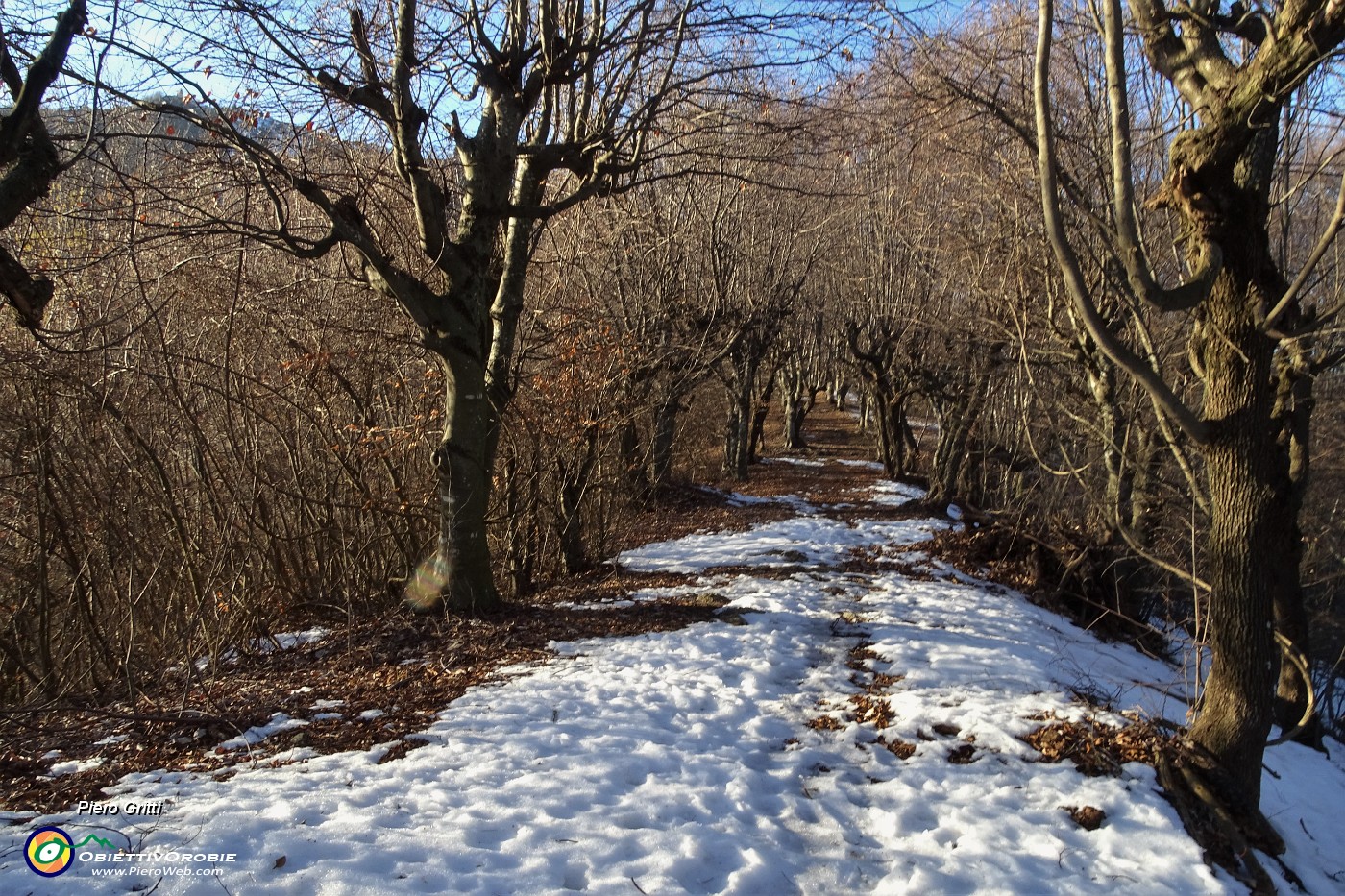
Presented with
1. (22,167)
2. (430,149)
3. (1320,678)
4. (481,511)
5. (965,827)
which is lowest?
(1320,678)

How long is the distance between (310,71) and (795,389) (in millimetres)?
20316

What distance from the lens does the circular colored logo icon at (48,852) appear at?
258 centimetres

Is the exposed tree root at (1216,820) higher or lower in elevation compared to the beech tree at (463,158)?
lower

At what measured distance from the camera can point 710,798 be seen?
142 inches

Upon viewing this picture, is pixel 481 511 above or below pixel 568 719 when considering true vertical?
above

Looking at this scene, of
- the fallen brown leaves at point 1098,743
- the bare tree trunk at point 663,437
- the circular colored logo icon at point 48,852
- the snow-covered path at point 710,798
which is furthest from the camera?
the bare tree trunk at point 663,437

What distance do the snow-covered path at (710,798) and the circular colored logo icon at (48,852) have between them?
48 mm

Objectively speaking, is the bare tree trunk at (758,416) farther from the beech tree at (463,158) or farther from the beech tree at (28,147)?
the beech tree at (28,147)

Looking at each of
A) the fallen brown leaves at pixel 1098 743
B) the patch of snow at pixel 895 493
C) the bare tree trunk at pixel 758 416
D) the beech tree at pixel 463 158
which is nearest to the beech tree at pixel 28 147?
Answer: the beech tree at pixel 463 158

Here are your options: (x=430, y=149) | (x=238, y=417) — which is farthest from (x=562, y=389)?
(x=238, y=417)

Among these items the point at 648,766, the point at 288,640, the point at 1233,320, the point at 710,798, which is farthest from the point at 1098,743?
the point at 288,640

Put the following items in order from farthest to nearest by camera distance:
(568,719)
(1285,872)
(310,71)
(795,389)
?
(795,389), (310,71), (568,719), (1285,872)

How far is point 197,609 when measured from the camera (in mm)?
5777

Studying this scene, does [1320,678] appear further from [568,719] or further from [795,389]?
[795,389]
